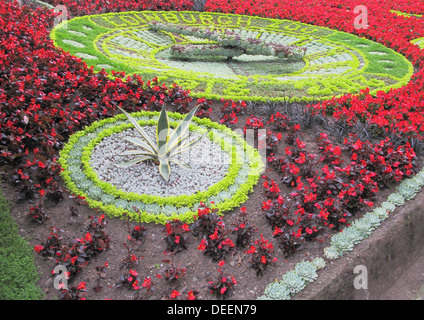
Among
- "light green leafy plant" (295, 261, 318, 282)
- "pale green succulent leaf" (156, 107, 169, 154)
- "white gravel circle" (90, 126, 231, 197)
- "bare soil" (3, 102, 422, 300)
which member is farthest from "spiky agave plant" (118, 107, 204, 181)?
"light green leafy plant" (295, 261, 318, 282)

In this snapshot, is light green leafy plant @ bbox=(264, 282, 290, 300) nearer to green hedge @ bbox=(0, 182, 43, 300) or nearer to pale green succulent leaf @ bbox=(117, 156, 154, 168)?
green hedge @ bbox=(0, 182, 43, 300)

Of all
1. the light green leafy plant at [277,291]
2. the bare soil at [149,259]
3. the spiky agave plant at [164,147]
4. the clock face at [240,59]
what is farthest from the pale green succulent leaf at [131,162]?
the clock face at [240,59]

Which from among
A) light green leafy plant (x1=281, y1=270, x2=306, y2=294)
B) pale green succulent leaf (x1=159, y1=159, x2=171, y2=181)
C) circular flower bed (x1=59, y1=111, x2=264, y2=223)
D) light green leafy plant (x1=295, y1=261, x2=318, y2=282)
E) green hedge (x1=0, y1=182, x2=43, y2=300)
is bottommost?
green hedge (x1=0, y1=182, x2=43, y2=300)

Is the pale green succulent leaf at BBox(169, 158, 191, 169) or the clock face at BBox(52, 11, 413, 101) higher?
the clock face at BBox(52, 11, 413, 101)

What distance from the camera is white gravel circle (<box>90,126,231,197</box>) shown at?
5.07 meters

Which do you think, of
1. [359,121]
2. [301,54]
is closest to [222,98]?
[359,121]

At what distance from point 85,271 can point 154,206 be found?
1.12 metres

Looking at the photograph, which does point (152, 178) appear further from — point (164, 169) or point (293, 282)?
point (293, 282)

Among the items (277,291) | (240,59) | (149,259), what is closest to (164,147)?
(149,259)

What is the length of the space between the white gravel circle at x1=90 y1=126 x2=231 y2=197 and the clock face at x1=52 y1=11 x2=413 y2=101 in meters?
2.05

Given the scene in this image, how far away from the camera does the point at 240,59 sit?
1073 centimetres

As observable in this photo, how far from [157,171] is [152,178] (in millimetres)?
163

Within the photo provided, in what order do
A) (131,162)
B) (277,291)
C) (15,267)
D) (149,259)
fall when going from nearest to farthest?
A: (277,291) → (15,267) → (149,259) → (131,162)
